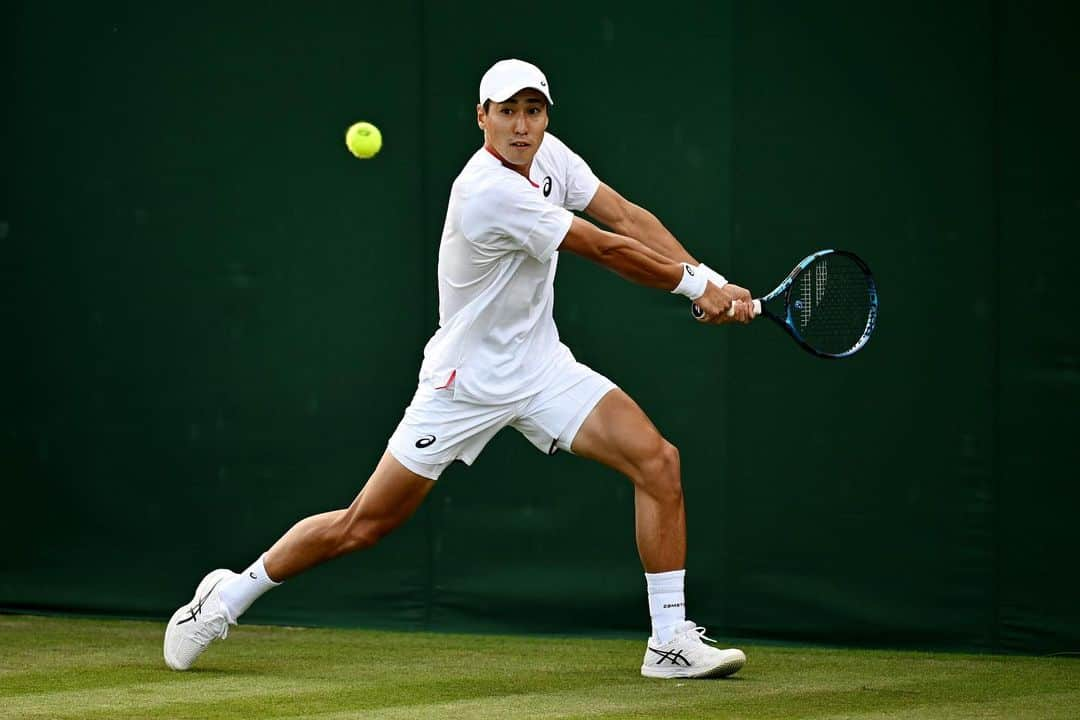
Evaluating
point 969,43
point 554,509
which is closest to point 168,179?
point 554,509

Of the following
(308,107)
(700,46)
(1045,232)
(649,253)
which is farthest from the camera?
(308,107)

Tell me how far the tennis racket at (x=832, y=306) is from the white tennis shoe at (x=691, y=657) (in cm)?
87

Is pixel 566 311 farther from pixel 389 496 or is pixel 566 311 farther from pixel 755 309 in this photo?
pixel 755 309

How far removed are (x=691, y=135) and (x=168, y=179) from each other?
6.35 feet

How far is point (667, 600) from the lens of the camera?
203 inches

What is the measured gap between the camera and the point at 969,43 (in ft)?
19.0

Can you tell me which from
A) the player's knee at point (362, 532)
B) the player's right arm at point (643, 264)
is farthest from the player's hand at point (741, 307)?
the player's knee at point (362, 532)

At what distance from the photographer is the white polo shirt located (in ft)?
16.2

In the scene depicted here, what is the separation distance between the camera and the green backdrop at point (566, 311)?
19.1 ft

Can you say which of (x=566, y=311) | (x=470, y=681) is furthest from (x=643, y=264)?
(x=566, y=311)

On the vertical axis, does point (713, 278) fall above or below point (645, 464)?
above

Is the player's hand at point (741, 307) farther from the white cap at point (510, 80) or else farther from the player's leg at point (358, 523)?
the player's leg at point (358, 523)

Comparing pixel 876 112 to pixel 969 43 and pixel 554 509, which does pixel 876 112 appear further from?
pixel 554 509

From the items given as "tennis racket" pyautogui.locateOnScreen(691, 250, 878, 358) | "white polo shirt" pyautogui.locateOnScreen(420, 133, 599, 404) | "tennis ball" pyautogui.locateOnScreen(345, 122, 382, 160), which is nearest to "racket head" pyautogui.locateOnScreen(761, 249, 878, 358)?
"tennis racket" pyautogui.locateOnScreen(691, 250, 878, 358)
